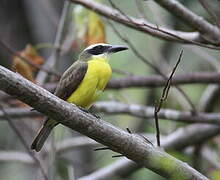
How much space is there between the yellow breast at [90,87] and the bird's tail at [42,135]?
0.22 m

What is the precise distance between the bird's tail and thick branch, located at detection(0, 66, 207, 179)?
0.98m

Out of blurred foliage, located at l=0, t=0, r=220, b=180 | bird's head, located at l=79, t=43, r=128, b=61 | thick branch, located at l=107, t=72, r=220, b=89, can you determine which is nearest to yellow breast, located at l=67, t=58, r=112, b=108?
bird's head, located at l=79, t=43, r=128, b=61

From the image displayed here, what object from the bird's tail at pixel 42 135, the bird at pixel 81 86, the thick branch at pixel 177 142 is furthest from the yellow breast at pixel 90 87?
the thick branch at pixel 177 142

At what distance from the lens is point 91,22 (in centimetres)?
454

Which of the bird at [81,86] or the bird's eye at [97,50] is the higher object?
the bird's eye at [97,50]

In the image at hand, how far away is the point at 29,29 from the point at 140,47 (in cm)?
173

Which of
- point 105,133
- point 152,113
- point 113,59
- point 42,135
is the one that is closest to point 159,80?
point 152,113

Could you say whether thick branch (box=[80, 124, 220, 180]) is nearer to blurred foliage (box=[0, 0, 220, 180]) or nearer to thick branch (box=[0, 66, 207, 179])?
blurred foliage (box=[0, 0, 220, 180])

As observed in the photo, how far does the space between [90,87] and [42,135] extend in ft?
1.51

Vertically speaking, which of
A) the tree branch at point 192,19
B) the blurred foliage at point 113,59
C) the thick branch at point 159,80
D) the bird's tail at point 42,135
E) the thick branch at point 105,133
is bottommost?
the blurred foliage at point 113,59

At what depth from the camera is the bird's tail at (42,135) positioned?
12.5 ft

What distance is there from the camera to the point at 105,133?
2.91 meters

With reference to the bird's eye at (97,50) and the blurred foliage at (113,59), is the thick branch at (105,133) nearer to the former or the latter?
the bird's eye at (97,50)

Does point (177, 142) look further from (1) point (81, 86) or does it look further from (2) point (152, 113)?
(1) point (81, 86)
